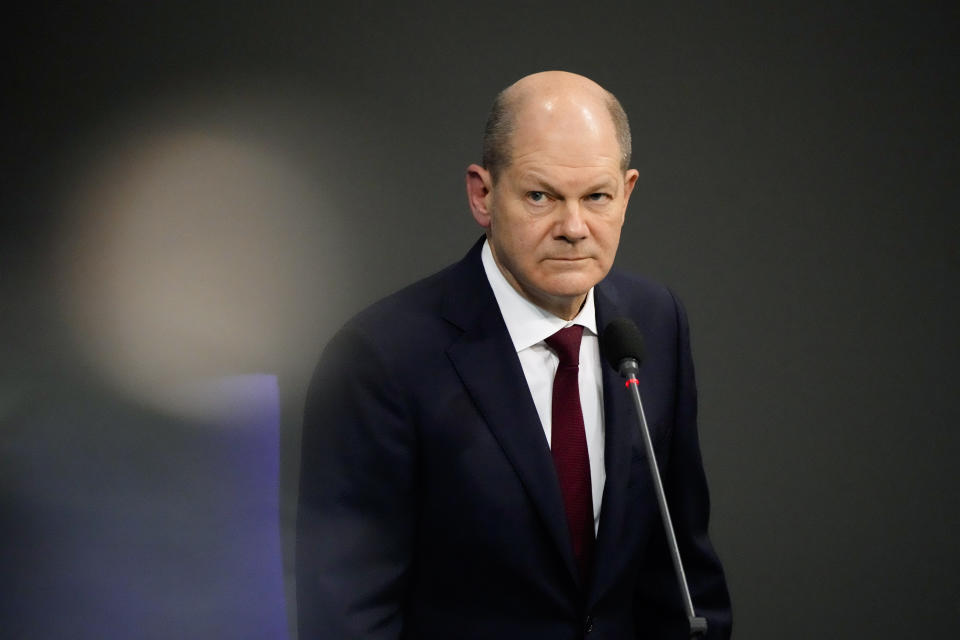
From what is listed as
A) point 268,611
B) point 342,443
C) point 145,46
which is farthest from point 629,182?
point 268,611

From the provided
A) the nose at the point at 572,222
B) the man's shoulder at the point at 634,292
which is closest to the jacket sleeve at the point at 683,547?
the man's shoulder at the point at 634,292

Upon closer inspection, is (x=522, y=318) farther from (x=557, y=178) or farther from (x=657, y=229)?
(x=657, y=229)

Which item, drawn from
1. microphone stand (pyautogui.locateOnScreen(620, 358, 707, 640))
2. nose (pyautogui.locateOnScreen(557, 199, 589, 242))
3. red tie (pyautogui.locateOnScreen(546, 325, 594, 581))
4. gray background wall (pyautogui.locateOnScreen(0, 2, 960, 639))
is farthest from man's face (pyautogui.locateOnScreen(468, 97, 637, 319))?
gray background wall (pyautogui.locateOnScreen(0, 2, 960, 639))

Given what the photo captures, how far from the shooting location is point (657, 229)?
7.12ft

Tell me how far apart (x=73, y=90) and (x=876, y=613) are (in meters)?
2.16

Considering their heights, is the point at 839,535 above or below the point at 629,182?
below

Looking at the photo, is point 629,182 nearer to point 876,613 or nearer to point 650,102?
point 650,102

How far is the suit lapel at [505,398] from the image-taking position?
53.7 inches

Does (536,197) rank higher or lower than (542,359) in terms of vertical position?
higher

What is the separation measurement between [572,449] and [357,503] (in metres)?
0.32

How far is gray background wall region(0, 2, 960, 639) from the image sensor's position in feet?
6.47

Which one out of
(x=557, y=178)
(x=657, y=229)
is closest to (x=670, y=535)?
(x=557, y=178)

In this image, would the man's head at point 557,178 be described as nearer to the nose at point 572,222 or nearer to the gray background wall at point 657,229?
the nose at point 572,222

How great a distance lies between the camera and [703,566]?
160 centimetres
